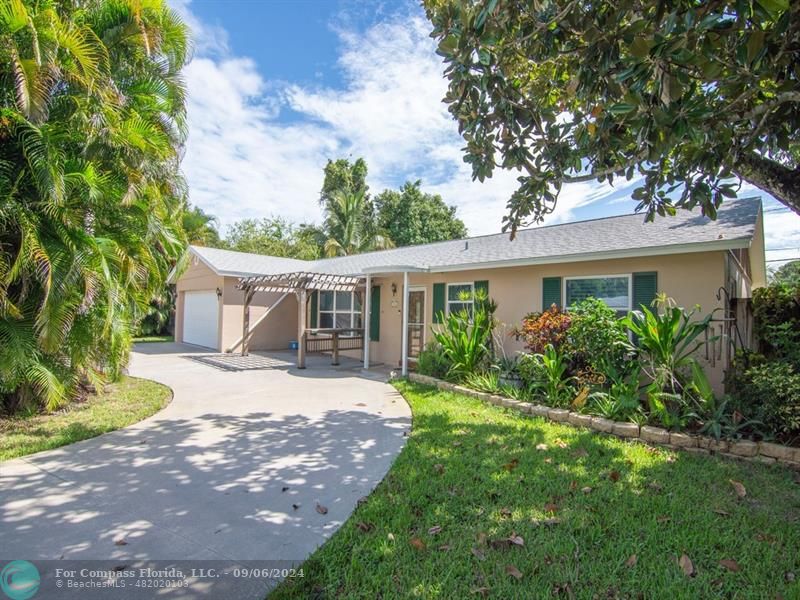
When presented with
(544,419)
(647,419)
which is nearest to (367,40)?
(544,419)

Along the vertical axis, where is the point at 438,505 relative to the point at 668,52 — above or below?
below

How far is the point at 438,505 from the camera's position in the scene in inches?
148

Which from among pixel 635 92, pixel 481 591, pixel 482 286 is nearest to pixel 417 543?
pixel 481 591

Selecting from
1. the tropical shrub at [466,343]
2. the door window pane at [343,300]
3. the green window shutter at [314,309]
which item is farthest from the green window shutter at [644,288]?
the green window shutter at [314,309]

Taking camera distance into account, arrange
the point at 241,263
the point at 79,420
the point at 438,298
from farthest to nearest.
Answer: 1. the point at 241,263
2. the point at 438,298
3. the point at 79,420

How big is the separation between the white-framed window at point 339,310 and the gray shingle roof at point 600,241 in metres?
1.14

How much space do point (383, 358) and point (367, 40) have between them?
8460 mm

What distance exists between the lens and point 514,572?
110 inches

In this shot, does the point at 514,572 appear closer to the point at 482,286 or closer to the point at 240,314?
the point at 482,286

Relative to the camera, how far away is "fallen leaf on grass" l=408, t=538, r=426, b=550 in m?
3.09

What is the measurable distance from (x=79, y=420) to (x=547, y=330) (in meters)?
7.90

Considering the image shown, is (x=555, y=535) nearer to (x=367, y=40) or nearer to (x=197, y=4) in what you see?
(x=367, y=40)

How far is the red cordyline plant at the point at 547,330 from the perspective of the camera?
750cm

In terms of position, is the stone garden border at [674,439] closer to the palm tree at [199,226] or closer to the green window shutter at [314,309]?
the green window shutter at [314,309]
